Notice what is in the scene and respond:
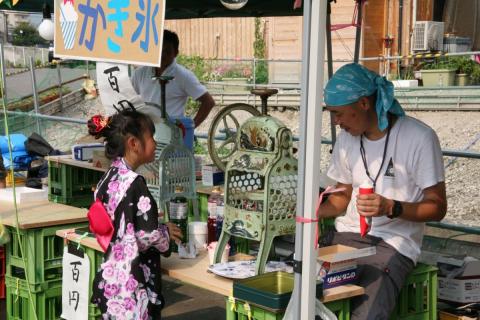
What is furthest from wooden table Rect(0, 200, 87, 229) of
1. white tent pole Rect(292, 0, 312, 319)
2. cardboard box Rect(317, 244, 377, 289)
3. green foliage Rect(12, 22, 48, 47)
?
green foliage Rect(12, 22, 48, 47)

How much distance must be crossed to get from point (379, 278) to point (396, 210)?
1.12ft

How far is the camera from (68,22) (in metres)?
3.51

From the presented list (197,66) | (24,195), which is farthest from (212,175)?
(197,66)

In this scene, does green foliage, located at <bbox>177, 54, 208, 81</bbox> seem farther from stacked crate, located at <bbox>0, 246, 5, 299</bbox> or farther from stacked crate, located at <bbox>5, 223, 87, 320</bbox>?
stacked crate, located at <bbox>5, 223, 87, 320</bbox>

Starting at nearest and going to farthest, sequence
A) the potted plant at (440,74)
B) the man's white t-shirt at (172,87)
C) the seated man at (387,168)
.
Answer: the seated man at (387,168) < the man's white t-shirt at (172,87) < the potted plant at (440,74)

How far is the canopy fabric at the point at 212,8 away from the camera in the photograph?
6.04m

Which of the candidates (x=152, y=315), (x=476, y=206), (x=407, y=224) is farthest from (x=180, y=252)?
(x=476, y=206)

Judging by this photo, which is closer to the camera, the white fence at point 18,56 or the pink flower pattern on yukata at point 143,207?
the pink flower pattern on yukata at point 143,207

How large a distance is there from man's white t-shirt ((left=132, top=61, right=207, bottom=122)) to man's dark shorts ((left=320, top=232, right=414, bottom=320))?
2.73 meters

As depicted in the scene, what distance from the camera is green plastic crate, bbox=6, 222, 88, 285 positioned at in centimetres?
433

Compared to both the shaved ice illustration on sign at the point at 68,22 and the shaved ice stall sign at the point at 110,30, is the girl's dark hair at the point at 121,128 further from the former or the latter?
the shaved ice illustration on sign at the point at 68,22

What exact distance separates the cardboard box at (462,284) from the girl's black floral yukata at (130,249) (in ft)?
5.00

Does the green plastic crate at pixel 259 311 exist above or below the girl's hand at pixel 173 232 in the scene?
below

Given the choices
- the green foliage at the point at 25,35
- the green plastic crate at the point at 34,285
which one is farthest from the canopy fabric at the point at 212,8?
the green foliage at the point at 25,35
